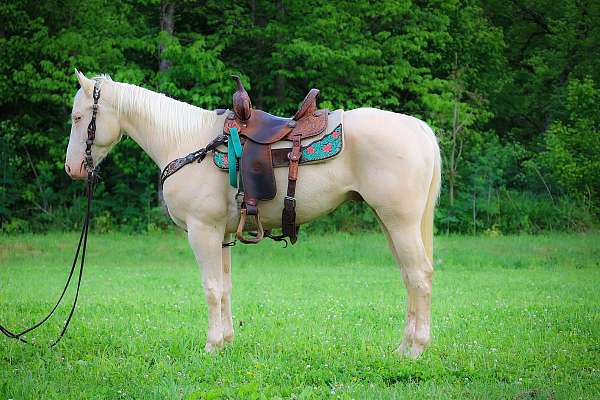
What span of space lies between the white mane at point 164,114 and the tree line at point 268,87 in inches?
472

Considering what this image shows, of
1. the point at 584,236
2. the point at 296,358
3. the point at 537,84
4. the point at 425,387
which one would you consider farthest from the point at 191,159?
the point at 537,84

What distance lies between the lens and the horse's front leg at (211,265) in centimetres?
666

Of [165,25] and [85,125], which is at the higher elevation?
[85,125]

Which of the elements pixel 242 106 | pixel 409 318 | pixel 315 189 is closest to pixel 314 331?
pixel 409 318

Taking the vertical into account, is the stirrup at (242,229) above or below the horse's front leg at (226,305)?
above

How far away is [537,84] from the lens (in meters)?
26.8

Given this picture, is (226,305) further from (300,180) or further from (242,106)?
(242,106)

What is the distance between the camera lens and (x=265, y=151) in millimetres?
6508

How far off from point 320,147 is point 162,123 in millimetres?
1601

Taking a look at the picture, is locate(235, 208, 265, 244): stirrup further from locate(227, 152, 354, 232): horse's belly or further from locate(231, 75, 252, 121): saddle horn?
locate(231, 75, 252, 121): saddle horn

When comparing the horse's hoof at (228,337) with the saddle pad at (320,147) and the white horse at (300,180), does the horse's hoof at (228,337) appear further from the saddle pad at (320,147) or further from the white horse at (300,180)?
the saddle pad at (320,147)

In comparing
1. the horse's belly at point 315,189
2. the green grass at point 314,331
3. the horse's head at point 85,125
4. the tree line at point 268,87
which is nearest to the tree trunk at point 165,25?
the tree line at point 268,87

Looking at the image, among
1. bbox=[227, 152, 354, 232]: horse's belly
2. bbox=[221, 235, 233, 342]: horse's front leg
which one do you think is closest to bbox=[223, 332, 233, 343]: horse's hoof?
bbox=[221, 235, 233, 342]: horse's front leg

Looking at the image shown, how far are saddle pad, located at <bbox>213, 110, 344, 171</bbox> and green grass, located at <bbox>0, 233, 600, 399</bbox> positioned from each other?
1718 mm
